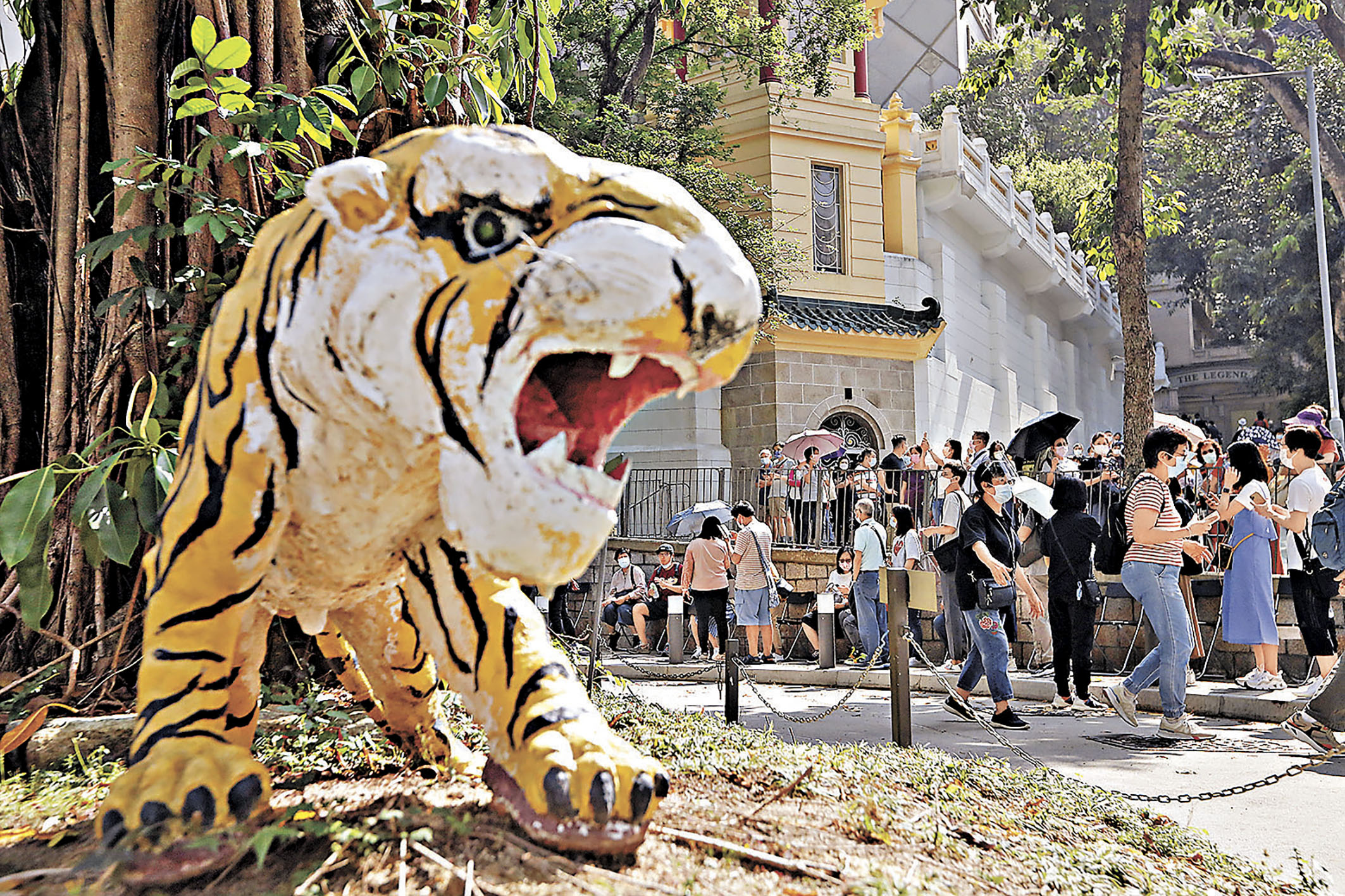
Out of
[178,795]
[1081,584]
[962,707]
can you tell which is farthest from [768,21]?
[178,795]

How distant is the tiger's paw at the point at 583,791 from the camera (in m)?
1.95

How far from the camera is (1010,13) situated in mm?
12102

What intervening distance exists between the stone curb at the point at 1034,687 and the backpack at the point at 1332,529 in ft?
4.97

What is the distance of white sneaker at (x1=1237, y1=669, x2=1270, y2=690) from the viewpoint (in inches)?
318

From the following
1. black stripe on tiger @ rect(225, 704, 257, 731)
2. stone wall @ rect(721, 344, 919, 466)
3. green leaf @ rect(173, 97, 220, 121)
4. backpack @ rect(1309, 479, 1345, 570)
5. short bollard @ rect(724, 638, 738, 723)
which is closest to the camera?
black stripe on tiger @ rect(225, 704, 257, 731)

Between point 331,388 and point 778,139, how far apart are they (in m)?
17.5

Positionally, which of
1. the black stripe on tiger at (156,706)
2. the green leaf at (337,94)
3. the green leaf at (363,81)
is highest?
the green leaf at (363,81)

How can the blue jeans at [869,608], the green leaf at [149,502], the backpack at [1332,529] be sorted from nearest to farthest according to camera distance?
the green leaf at [149,502], the backpack at [1332,529], the blue jeans at [869,608]

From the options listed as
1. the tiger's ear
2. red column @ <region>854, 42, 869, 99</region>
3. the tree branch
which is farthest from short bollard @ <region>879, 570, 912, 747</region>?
red column @ <region>854, 42, 869, 99</region>

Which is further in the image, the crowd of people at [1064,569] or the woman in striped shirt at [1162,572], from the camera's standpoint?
the crowd of people at [1064,569]

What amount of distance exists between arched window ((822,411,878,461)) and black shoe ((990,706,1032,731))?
→ 469 inches

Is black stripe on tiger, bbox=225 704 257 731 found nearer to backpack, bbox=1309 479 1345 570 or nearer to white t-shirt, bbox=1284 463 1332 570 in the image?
backpack, bbox=1309 479 1345 570

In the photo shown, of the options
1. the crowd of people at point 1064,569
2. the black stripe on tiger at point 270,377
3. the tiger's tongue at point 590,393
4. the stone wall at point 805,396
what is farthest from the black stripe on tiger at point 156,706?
the stone wall at point 805,396

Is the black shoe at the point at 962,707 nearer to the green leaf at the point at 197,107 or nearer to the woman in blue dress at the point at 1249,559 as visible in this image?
the woman in blue dress at the point at 1249,559
